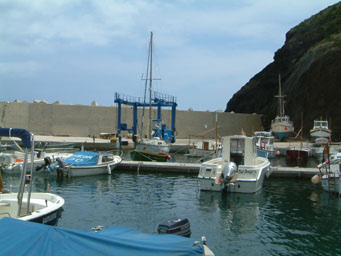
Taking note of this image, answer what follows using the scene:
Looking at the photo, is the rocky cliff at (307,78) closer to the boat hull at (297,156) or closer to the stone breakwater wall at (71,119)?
the stone breakwater wall at (71,119)

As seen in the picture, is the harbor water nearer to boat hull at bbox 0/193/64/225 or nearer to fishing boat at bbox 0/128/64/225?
boat hull at bbox 0/193/64/225

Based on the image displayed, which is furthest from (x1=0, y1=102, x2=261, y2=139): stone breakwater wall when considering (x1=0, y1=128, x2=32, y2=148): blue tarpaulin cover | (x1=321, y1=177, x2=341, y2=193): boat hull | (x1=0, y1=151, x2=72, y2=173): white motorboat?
(x1=0, y1=128, x2=32, y2=148): blue tarpaulin cover

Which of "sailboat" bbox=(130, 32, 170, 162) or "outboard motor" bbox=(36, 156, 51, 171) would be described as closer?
"outboard motor" bbox=(36, 156, 51, 171)

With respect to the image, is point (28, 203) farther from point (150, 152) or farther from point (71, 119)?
point (71, 119)

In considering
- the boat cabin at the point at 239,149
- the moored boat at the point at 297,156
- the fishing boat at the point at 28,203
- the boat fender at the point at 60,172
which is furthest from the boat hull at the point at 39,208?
→ the moored boat at the point at 297,156

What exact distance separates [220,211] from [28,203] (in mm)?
8768

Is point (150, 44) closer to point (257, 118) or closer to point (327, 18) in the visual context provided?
point (257, 118)

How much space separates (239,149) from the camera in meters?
22.5

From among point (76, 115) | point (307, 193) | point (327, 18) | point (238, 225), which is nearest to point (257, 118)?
point (327, 18)

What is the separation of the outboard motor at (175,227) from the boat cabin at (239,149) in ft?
39.7

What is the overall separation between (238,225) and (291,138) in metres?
52.7

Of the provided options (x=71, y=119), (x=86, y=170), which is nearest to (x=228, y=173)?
(x=86, y=170)

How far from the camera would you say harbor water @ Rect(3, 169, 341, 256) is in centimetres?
1219

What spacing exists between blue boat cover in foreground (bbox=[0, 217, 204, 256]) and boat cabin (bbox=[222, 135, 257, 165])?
15.0 metres
